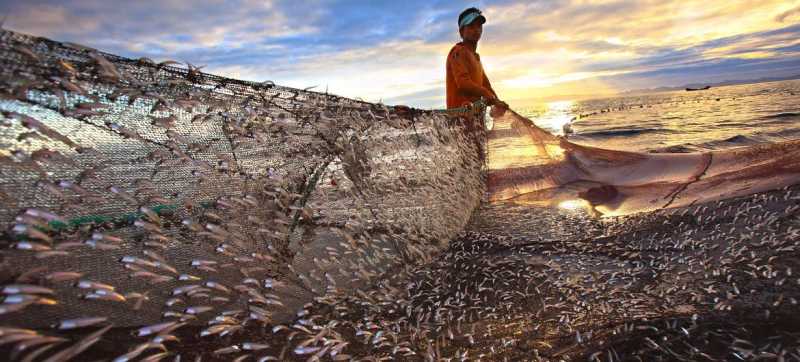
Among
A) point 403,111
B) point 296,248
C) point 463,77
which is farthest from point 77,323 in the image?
point 463,77

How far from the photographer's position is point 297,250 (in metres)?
3.52

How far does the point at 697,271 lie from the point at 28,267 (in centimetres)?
467

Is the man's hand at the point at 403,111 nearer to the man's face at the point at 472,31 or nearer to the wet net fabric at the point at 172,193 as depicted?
the wet net fabric at the point at 172,193

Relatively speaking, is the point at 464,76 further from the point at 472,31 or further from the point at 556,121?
the point at 556,121

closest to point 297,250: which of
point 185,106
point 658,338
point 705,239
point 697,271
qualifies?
point 185,106

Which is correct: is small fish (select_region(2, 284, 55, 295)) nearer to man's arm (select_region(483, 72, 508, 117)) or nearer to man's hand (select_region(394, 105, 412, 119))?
man's hand (select_region(394, 105, 412, 119))

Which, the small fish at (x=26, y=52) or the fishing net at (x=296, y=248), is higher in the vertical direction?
the small fish at (x=26, y=52)

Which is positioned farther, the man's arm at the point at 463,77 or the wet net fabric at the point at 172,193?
the man's arm at the point at 463,77

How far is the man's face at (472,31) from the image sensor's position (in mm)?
6716

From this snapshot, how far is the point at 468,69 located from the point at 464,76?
140 mm

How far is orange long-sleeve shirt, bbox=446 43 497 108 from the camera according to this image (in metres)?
6.59

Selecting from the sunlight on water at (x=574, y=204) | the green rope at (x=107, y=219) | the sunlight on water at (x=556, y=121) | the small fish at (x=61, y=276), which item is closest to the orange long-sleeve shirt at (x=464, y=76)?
the sunlight on water at (x=574, y=204)

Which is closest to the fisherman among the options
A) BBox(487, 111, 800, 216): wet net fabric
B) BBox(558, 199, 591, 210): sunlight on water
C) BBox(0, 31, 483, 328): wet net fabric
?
BBox(487, 111, 800, 216): wet net fabric

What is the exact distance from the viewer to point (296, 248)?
3.53 m
